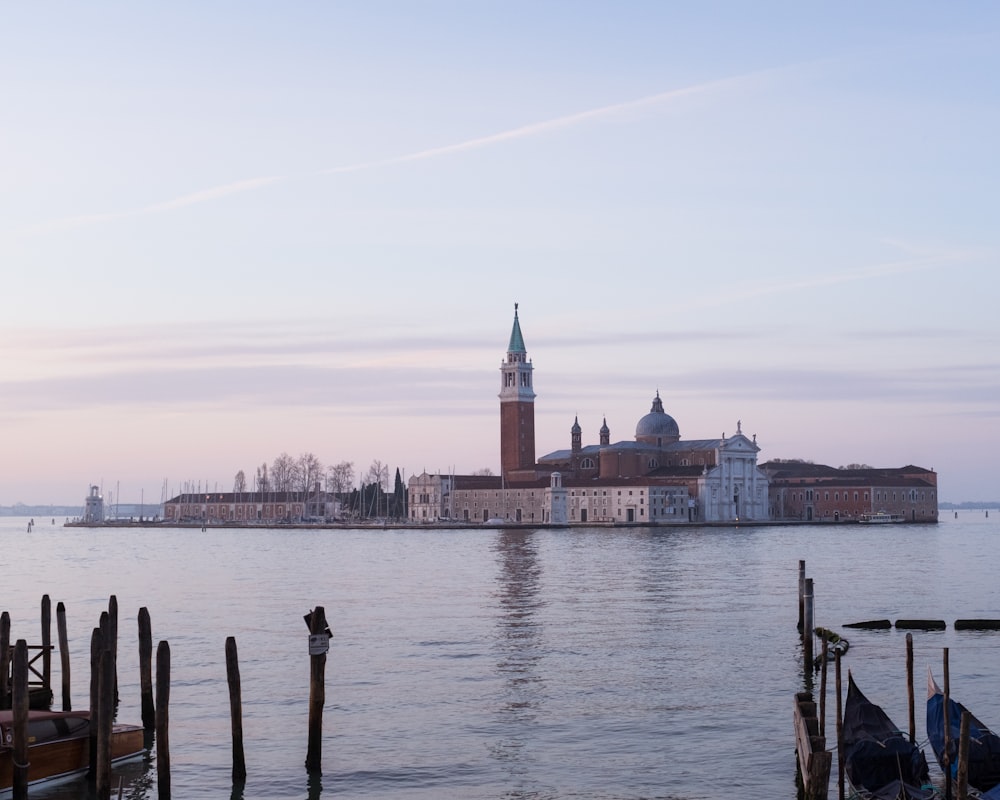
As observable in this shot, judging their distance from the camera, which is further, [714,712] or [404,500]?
[404,500]

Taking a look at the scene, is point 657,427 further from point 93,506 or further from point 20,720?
point 20,720

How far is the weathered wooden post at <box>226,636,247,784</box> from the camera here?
1559 centimetres

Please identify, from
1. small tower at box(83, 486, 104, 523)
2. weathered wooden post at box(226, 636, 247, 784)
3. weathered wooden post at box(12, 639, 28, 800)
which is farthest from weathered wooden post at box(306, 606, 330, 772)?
small tower at box(83, 486, 104, 523)

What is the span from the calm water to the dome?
8197cm

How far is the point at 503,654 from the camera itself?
27719 millimetres

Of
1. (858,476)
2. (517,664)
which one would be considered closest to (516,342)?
(858,476)

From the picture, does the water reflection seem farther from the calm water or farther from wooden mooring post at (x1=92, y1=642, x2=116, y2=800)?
wooden mooring post at (x1=92, y1=642, x2=116, y2=800)

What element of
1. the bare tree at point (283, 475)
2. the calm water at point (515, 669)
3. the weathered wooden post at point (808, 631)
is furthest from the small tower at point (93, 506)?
the weathered wooden post at point (808, 631)

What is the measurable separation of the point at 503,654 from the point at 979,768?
47.4ft

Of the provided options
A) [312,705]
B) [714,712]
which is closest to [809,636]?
[714,712]

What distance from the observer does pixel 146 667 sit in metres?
17.8

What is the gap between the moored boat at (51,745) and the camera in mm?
14984

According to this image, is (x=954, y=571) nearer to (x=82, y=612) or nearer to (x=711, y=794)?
(x=82, y=612)

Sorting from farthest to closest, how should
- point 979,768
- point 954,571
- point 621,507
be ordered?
point 621,507, point 954,571, point 979,768
